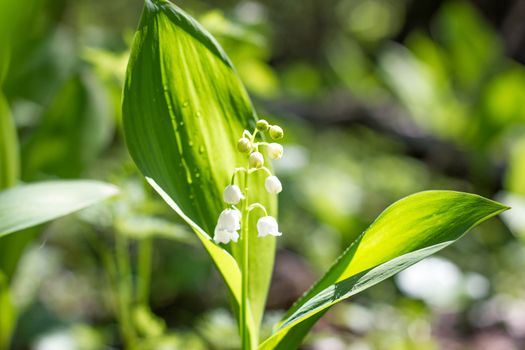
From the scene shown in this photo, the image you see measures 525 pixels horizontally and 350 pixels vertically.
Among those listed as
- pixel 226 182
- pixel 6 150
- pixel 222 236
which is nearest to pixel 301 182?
pixel 6 150

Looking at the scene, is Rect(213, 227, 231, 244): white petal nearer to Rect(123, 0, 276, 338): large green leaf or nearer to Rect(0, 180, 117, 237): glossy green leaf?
Rect(123, 0, 276, 338): large green leaf

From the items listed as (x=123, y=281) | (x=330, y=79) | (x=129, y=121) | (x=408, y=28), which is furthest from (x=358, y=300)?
(x=408, y=28)

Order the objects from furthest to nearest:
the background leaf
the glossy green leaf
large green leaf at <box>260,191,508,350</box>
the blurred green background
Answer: the blurred green background → the background leaf → the glossy green leaf → large green leaf at <box>260,191,508,350</box>

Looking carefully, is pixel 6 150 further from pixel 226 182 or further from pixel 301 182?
pixel 301 182

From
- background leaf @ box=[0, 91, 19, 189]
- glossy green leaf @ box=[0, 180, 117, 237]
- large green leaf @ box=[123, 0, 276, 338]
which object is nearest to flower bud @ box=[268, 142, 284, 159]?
large green leaf @ box=[123, 0, 276, 338]

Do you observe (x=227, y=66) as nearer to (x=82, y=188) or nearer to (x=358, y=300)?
(x=82, y=188)

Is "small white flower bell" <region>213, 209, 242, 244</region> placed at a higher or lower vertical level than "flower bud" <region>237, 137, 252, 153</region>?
lower

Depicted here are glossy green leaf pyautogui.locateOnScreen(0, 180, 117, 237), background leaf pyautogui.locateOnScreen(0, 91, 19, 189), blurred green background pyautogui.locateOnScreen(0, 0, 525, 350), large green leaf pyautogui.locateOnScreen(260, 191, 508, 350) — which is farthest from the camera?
blurred green background pyautogui.locateOnScreen(0, 0, 525, 350)

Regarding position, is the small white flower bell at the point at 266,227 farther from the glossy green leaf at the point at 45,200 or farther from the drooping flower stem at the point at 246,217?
the glossy green leaf at the point at 45,200
